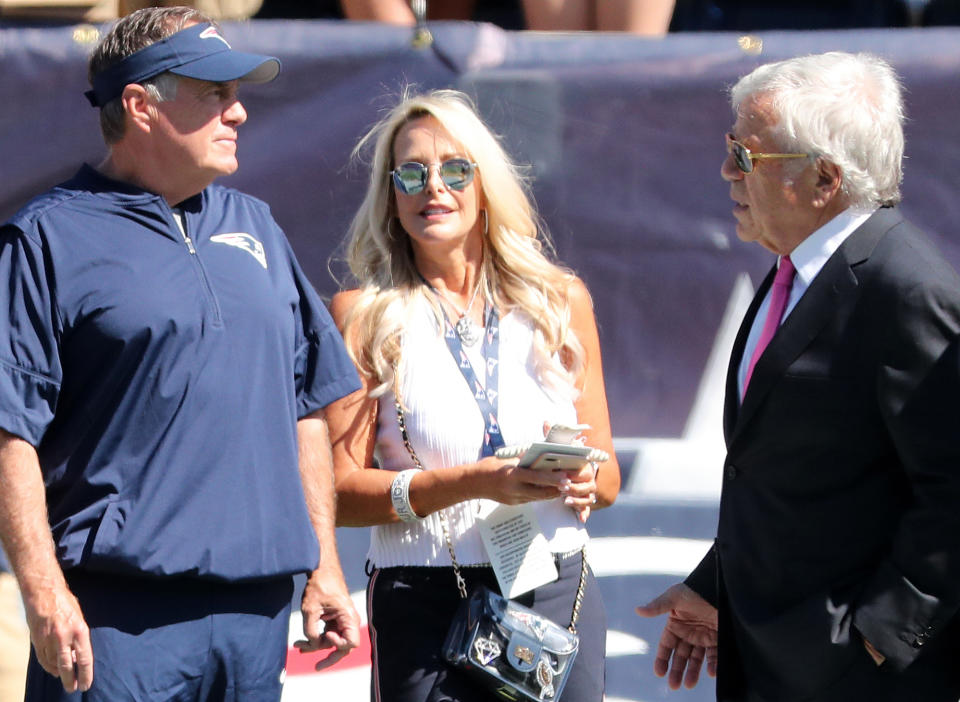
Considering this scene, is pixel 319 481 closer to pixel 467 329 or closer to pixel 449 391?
pixel 449 391

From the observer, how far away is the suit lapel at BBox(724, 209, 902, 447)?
234 centimetres

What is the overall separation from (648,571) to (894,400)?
5.07ft

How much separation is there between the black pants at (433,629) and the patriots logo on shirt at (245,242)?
69cm

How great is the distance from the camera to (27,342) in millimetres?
2326

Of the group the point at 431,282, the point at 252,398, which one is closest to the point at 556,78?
the point at 431,282

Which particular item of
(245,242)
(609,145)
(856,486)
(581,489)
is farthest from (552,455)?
(609,145)

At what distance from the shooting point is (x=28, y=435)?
232cm

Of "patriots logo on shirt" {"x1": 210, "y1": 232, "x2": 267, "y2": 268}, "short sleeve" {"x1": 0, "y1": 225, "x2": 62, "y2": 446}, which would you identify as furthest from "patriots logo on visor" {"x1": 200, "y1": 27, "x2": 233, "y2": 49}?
"short sleeve" {"x1": 0, "y1": 225, "x2": 62, "y2": 446}

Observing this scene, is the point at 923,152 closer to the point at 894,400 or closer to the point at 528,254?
the point at 528,254

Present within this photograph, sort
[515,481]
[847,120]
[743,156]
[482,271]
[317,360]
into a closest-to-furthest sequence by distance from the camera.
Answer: [847,120] < [743,156] < [515,481] < [317,360] < [482,271]

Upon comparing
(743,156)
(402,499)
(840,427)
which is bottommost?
(402,499)

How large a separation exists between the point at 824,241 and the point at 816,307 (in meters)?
0.15

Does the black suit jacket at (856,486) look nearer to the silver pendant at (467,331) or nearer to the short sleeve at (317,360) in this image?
the silver pendant at (467,331)

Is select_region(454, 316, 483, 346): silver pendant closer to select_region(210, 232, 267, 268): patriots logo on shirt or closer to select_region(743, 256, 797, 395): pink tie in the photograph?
select_region(210, 232, 267, 268): patriots logo on shirt
